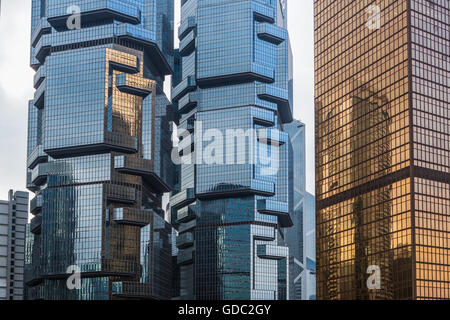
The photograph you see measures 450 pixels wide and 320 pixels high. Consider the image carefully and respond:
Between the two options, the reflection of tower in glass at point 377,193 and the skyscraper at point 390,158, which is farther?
the reflection of tower in glass at point 377,193

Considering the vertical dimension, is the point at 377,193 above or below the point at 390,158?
below

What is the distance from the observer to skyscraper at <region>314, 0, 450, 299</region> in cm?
16525

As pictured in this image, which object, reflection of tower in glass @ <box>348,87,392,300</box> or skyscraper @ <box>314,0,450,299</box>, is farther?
reflection of tower in glass @ <box>348,87,392,300</box>

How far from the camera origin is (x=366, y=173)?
182 metres

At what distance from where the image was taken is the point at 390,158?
17438 centimetres

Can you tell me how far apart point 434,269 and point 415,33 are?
160 feet

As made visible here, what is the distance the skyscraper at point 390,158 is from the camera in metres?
165

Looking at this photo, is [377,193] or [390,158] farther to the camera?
[377,193]
